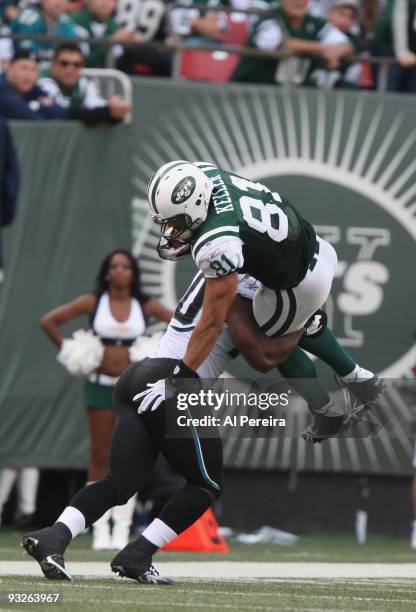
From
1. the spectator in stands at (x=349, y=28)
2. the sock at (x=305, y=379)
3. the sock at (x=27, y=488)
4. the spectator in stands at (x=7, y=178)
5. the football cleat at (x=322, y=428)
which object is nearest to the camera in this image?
the football cleat at (x=322, y=428)

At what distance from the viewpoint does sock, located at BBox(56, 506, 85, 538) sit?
6555 millimetres

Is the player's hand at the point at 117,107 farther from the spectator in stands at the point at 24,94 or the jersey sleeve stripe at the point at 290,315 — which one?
the jersey sleeve stripe at the point at 290,315

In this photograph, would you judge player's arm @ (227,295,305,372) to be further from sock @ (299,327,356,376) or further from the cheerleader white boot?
the cheerleader white boot

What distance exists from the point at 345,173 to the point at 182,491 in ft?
19.7

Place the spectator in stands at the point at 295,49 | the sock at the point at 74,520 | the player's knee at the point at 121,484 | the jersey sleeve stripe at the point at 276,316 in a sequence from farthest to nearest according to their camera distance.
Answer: the spectator in stands at the point at 295,49 < the jersey sleeve stripe at the point at 276,316 < the player's knee at the point at 121,484 < the sock at the point at 74,520

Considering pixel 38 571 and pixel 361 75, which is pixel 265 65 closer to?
pixel 361 75

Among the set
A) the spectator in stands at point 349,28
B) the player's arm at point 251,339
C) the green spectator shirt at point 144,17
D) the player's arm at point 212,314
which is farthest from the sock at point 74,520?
the spectator in stands at point 349,28

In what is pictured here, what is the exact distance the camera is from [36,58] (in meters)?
12.3

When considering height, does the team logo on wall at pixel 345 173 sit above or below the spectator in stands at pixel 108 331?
above

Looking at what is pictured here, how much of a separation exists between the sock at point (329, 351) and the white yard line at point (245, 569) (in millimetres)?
1207

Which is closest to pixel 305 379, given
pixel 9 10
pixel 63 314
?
pixel 63 314

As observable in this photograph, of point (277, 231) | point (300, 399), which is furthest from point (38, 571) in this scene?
point (277, 231)

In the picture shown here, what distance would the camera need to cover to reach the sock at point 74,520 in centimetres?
655

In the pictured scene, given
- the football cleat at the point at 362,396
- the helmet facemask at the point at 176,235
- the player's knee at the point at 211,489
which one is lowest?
the player's knee at the point at 211,489
